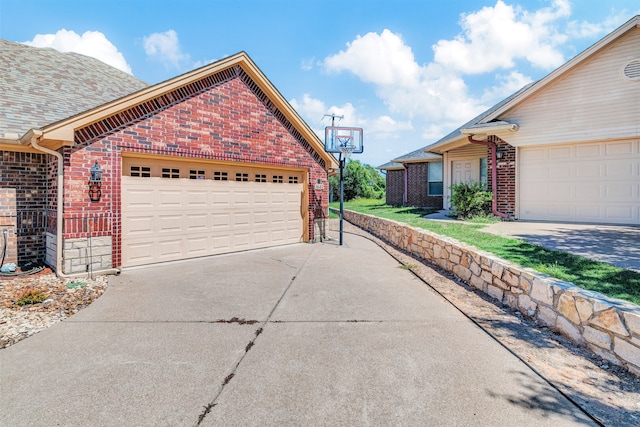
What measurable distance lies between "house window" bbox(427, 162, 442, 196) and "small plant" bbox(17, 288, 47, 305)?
1765 centimetres

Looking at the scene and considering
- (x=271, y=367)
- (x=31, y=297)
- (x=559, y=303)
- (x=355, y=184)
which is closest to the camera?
(x=271, y=367)

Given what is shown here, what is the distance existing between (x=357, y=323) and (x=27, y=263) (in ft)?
23.7

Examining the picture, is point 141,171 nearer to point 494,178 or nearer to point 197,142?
point 197,142

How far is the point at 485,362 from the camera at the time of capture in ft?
10.6

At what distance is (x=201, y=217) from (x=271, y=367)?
585 centimetres

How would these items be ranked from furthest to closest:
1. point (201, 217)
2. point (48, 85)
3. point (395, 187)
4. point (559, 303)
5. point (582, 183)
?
point (395, 187) < point (582, 183) < point (48, 85) < point (201, 217) < point (559, 303)

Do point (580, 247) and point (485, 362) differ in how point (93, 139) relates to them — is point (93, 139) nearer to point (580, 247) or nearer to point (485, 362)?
point (485, 362)

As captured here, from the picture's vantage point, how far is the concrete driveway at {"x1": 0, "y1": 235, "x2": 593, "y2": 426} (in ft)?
8.21

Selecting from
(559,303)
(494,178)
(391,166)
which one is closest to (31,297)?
(559,303)

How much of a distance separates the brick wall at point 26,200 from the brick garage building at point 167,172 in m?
0.02

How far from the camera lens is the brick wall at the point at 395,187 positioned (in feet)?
71.9

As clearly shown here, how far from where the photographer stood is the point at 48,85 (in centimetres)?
845

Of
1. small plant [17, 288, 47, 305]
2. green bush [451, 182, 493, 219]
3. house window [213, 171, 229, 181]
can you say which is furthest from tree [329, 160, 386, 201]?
small plant [17, 288, 47, 305]

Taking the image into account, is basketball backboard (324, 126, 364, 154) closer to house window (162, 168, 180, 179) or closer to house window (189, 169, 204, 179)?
house window (189, 169, 204, 179)
